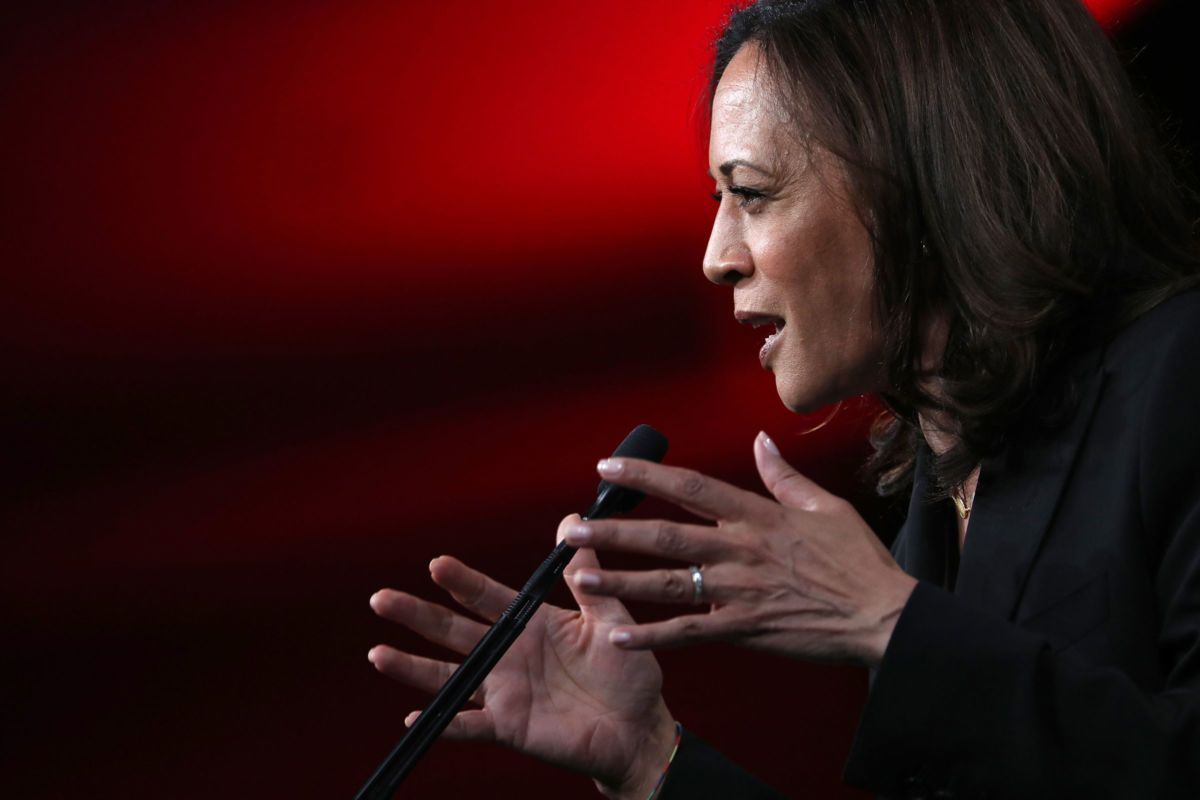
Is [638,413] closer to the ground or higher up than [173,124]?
closer to the ground

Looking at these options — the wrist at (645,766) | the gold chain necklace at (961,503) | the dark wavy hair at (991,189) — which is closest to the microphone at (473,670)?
the wrist at (645,766)

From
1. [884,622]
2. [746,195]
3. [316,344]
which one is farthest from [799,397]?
[316,344]

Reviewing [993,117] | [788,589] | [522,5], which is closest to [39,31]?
[522,5]

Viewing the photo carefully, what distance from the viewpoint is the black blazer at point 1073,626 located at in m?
0.88

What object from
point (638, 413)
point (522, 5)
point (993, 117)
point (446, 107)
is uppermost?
point (522, 5)

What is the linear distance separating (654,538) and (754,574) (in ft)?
0.29

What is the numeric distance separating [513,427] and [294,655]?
56 cm

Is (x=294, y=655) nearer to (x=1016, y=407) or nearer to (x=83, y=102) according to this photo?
(x=83, y=102)

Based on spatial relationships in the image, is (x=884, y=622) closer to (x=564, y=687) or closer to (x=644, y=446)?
(x=644, y=446)

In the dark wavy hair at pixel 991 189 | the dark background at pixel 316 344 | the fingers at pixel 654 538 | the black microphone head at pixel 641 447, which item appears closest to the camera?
the fingers at pixel 654 538

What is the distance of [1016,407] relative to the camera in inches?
47.1

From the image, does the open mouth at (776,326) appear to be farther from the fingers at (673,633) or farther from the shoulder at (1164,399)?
the fingers at (673,633)

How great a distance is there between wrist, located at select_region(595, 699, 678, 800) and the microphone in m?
0.36

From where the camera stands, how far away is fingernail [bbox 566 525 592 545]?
32.8 inches
